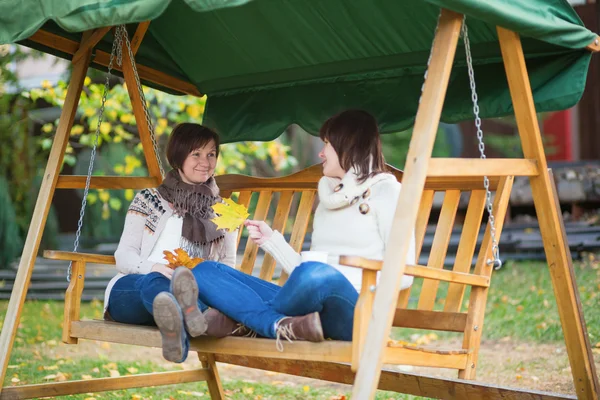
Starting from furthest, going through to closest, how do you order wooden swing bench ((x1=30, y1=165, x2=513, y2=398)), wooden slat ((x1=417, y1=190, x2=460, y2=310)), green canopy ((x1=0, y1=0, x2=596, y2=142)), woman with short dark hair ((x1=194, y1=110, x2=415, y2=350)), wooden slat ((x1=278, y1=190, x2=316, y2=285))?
1. wooden slat ((x1=278, y1=190, x2=316, y2=285))
2. wooden slat ((x1=417, y1=190, x2=460, y2=310))
3. green canopy ((x1=0, y1=0, x2=596, y2=142))
4. woman with short dark hair ((x1=194, y1=110, x2=415, y2=350))
5. wooden swing bench ((x1=30, y1=165, x2=513, y2=398))

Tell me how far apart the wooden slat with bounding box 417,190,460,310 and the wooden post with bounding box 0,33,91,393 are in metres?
1.78

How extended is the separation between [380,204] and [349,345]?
0.74 m


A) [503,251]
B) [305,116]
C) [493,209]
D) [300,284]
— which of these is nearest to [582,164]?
[503,251]

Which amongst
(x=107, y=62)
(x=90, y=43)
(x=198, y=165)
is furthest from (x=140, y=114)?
(x=198, y=165)

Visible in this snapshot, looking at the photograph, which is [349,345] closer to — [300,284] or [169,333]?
[300,284]

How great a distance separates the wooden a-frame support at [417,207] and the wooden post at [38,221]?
1.83 metres

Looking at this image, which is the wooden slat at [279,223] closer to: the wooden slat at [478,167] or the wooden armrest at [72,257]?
the wooden armrest at [72,257]

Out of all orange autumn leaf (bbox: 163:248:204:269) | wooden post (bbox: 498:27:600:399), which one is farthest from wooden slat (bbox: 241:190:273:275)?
wooden post (bbox: 498:27:600:399)

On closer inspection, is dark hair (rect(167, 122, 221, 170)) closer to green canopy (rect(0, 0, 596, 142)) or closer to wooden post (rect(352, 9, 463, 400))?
green canopy (rect(0, 0, 596, 142))

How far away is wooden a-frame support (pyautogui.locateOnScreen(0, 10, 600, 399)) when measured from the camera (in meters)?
2.53

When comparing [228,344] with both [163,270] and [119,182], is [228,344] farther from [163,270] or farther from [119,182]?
[119,182]

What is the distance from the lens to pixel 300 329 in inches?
108

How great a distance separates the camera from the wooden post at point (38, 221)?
3.57m

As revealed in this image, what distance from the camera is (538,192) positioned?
10.4 ft
